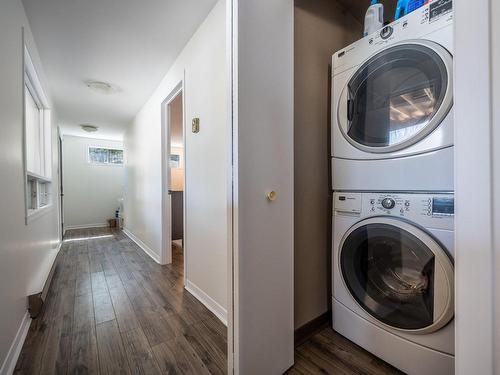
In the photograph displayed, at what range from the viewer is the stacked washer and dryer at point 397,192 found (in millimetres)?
870

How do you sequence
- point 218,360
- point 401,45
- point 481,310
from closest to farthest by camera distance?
point 481,310, point 401,45, point 218,360

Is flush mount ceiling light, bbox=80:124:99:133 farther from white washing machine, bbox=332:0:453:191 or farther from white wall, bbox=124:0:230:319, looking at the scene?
white washing machine, bbox=332:0:453:191

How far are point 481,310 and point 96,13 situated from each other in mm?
2528

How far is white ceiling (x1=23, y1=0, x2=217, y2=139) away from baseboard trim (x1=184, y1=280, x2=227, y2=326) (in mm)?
2149

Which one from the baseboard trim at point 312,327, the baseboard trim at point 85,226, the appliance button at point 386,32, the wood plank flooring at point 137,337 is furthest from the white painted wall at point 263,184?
the baseboard trim at point 85,226

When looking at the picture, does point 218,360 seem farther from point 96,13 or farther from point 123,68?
point 123,68

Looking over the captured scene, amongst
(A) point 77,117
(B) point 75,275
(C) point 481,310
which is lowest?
(B) point 75,275

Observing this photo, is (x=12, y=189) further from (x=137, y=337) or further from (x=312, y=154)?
(x=312, y=154)

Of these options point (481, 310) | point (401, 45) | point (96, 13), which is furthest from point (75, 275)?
point (401, 45)

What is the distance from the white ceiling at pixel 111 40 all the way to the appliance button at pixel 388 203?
1718 mm

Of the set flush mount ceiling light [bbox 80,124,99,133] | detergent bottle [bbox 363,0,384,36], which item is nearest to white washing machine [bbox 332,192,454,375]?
detergent bottle [bbox 363,0,384,36]

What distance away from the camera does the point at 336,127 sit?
123 centimetres

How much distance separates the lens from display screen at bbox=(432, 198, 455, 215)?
2.79 ft

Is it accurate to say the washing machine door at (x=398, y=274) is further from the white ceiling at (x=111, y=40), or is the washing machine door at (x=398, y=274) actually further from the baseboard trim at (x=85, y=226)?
the baseboard trim at (x=85, y=226)
